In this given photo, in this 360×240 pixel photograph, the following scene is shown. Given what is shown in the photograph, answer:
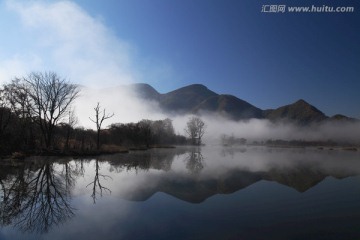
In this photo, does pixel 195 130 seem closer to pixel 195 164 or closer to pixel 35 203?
pixel 195 164

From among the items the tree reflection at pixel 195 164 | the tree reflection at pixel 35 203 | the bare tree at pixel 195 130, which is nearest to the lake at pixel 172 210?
the tree reflection at pixel 35 203

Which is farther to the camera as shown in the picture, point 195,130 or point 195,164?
point 195,130

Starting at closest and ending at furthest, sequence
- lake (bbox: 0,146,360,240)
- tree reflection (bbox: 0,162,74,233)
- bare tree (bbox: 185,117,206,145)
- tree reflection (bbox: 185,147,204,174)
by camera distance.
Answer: lake (bbox: 0,146,360,240), tree reflection (bbox: 0,162,74,233), tree reflection (bbox: 185,147,204,174), bare tree (bbox: 185,117,206,145)

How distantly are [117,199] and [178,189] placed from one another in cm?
420

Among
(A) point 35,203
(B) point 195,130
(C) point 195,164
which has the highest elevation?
(B) point 195,130

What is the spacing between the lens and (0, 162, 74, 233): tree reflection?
9.53 meters

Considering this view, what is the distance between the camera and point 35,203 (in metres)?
12.2

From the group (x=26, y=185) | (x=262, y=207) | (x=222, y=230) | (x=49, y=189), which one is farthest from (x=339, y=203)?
(x=26, y=185)

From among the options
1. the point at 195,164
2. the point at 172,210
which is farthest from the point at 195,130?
the point at 172,210

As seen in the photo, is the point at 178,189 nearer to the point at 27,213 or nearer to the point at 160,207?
the point at 160,207

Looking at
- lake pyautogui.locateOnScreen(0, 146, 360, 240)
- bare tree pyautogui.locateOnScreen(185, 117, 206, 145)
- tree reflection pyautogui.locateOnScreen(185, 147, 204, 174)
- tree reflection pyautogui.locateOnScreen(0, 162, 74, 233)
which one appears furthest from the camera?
bare tree pyautogui.locateOnScreen(185, 117, 206, 145)

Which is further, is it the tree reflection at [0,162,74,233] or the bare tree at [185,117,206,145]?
the bare tree at [185,117,206,145]

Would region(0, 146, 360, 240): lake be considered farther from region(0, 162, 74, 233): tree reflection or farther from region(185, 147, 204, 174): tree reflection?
region(185, 147, 204, 174): tree reflection

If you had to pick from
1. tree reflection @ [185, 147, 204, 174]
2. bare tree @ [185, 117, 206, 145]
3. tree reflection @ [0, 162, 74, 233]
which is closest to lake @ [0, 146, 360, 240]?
tree reflection @ [0, 162, 74, 233]
